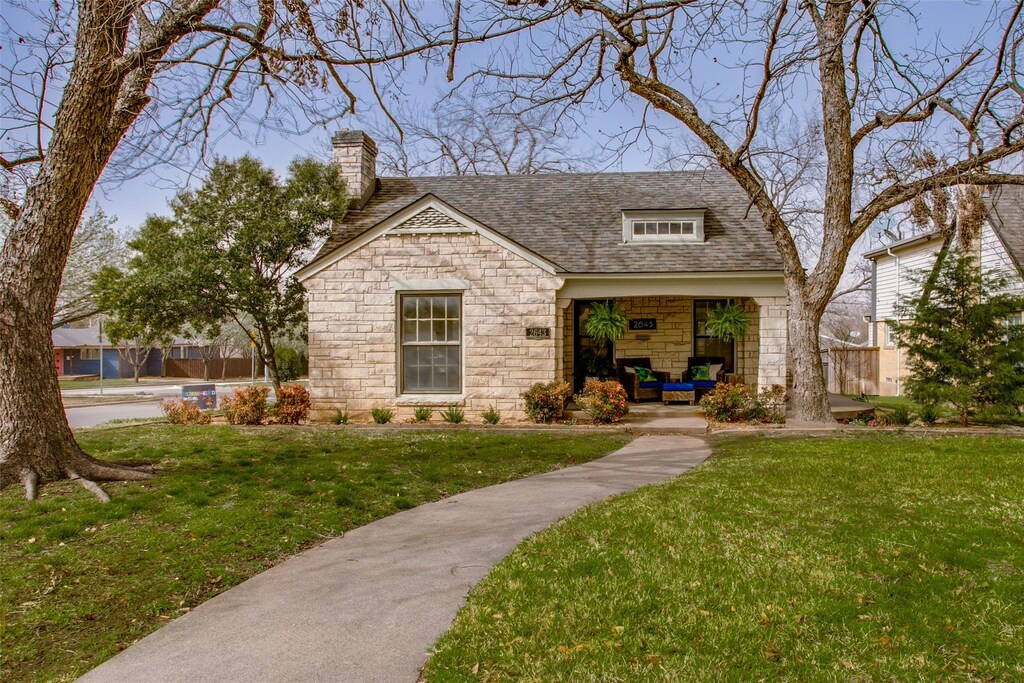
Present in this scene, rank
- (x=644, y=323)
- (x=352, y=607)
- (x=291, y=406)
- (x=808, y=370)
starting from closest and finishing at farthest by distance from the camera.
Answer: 1. (x=352, y=607)
2. (x=808, y=370)
3. (x=291, y=406)
4. (x=644, y=323)

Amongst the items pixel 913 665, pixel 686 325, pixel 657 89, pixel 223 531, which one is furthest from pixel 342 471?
pixel 686 325

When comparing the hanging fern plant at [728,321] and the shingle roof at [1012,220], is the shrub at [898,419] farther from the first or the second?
the shingle roof at [1012,220]

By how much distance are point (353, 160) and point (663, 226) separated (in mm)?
7695

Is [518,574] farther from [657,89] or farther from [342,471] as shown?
[657,89]

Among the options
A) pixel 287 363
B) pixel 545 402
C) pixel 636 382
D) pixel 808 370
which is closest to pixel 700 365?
pixel 636 382

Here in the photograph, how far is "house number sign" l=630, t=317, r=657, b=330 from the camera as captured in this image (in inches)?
682

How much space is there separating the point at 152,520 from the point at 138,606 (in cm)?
174

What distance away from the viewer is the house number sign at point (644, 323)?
17.3m

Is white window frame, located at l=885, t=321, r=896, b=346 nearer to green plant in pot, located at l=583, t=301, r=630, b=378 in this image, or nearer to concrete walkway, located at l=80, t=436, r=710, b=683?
green plant in pot, located at l=583, t=301, r=630, b=378

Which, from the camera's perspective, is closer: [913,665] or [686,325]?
[913,665]

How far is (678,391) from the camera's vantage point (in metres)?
16.2

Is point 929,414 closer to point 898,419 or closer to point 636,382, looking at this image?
point 898,419

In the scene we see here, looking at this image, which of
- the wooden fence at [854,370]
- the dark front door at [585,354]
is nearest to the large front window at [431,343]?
the dark front door at [585,354]

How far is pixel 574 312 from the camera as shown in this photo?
17422 millimetres
